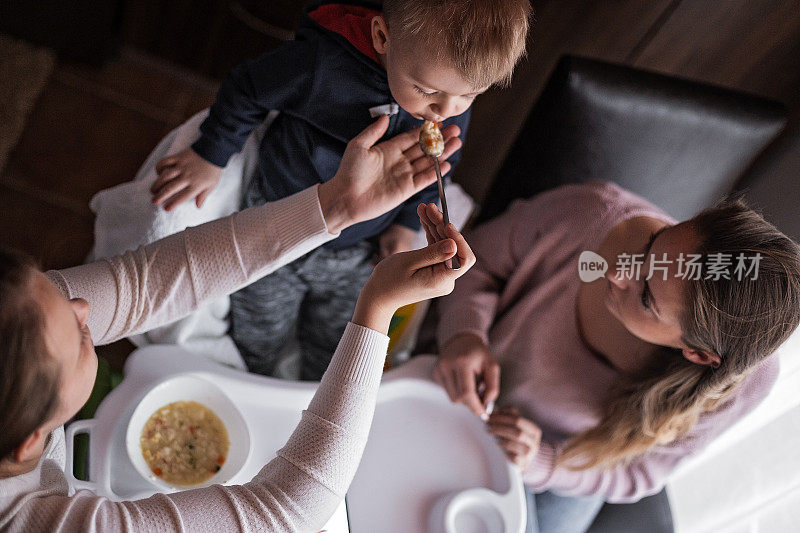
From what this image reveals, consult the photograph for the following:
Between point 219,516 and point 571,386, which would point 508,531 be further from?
point 219,516

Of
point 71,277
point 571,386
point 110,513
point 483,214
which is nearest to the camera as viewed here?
point 110,513

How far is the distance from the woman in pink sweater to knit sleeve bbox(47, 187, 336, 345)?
29 centimetres

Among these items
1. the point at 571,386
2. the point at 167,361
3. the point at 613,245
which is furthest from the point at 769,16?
the point at 167,361

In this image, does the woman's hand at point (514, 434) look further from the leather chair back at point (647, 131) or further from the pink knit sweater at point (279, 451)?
the leather chair back at point (647, 131)

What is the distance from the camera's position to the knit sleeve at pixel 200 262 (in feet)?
2.25

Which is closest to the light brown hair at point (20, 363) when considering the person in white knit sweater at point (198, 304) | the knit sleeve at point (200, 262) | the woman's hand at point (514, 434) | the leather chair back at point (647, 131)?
the person in white knit sweater at point (198, 304)

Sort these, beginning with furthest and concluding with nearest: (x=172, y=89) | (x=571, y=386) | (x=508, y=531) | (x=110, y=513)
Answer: (x=172, y=89), (x=571, y=386), (x=508, y=531), (x=110, y=513)

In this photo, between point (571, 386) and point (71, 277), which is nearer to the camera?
point (71, 277)

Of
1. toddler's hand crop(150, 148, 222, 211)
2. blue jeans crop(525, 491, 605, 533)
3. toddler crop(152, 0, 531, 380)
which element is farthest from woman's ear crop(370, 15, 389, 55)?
blue jeans crop(525, 491, 605, 533)

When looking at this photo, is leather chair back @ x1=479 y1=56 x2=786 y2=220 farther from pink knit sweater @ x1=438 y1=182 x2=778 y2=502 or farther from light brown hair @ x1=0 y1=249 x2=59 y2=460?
light brown hair @ x1=0 y1=249 x2=59 y2=460

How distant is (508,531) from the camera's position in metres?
0.76

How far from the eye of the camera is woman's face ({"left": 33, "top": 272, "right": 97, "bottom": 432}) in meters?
0.49

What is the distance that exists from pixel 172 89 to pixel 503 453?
1188 millimetres

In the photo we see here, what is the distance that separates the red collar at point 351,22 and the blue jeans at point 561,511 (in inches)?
29.2
